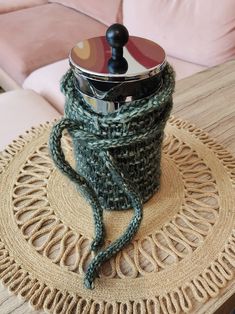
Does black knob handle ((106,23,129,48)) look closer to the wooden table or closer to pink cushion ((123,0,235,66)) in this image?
the wooden table

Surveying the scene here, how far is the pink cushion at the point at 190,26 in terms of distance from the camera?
3.75ft

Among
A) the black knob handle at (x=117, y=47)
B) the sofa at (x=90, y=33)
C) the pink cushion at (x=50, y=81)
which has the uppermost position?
the black knob handle at (x=117, y=47)

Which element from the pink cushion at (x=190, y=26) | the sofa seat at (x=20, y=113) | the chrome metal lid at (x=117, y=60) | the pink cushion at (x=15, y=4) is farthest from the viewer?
the pink cushion at (x=15, y=4)

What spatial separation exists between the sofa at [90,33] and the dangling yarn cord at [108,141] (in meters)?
0.56

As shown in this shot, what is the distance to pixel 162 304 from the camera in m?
0.42

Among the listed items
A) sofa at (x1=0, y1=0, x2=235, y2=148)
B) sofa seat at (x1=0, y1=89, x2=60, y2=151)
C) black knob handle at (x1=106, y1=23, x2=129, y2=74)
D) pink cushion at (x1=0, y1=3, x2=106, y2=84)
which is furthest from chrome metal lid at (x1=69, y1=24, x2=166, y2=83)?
pink cushion at (x1=0, y1=3, x2=106, y2=84)

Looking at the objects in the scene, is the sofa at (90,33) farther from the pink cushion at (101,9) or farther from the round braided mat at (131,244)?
the round braided mat at (131,244)

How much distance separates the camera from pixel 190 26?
4.00 ft

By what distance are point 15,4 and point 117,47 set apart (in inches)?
70.2

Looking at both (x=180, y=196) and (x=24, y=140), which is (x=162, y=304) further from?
(x=24, y=140)

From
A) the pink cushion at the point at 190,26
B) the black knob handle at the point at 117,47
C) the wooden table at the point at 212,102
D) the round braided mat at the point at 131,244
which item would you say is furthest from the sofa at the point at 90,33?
the black knob handle at the point at 117,47

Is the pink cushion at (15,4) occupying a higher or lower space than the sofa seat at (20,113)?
lower

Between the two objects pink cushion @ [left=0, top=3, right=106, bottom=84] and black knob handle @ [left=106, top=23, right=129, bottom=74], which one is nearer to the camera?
black knob handle @ [left=106, top=23, right=129, bottom=74]

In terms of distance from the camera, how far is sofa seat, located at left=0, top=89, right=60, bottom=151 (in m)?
0.93
